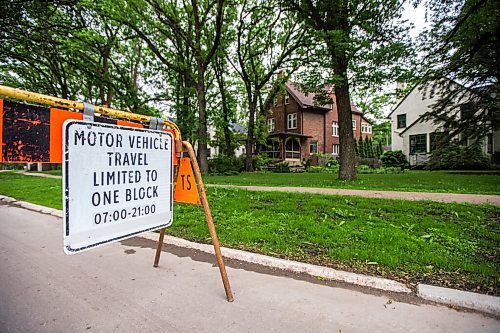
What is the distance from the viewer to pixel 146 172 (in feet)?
7.66

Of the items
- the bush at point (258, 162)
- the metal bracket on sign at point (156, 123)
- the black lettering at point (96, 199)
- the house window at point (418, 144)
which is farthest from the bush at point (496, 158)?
the black lettering at point (96, 199)

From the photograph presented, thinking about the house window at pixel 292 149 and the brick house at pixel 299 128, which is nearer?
the brick house at pixel 299 128

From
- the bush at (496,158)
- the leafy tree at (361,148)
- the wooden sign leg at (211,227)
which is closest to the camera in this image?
Answer: the wooden sign leg at (211,227)

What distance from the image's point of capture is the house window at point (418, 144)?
29.4m

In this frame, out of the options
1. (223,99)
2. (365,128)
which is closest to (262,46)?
(223,99)

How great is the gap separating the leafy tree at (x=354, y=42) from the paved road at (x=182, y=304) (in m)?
9.28

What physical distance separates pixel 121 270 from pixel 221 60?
72.6 feet

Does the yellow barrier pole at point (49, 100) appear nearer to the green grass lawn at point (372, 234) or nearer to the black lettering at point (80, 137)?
the black lettering at point (80, 137)

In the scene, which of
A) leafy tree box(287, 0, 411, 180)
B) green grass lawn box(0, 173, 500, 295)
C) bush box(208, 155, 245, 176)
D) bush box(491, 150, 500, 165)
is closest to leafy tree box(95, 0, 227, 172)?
bush box(208, 155, 245, 176)

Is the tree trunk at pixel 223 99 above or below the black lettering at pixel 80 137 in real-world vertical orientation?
above

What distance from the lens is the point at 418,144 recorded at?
30.1 metres

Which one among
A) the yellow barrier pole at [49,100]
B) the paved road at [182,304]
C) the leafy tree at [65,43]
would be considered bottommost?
the paved road at [182,304]

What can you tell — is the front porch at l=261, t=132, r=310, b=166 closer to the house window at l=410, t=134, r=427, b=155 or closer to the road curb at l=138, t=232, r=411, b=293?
the house window at l=410, t=134, r=427, b=155

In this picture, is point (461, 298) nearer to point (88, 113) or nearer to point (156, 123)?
point (156, 123)
